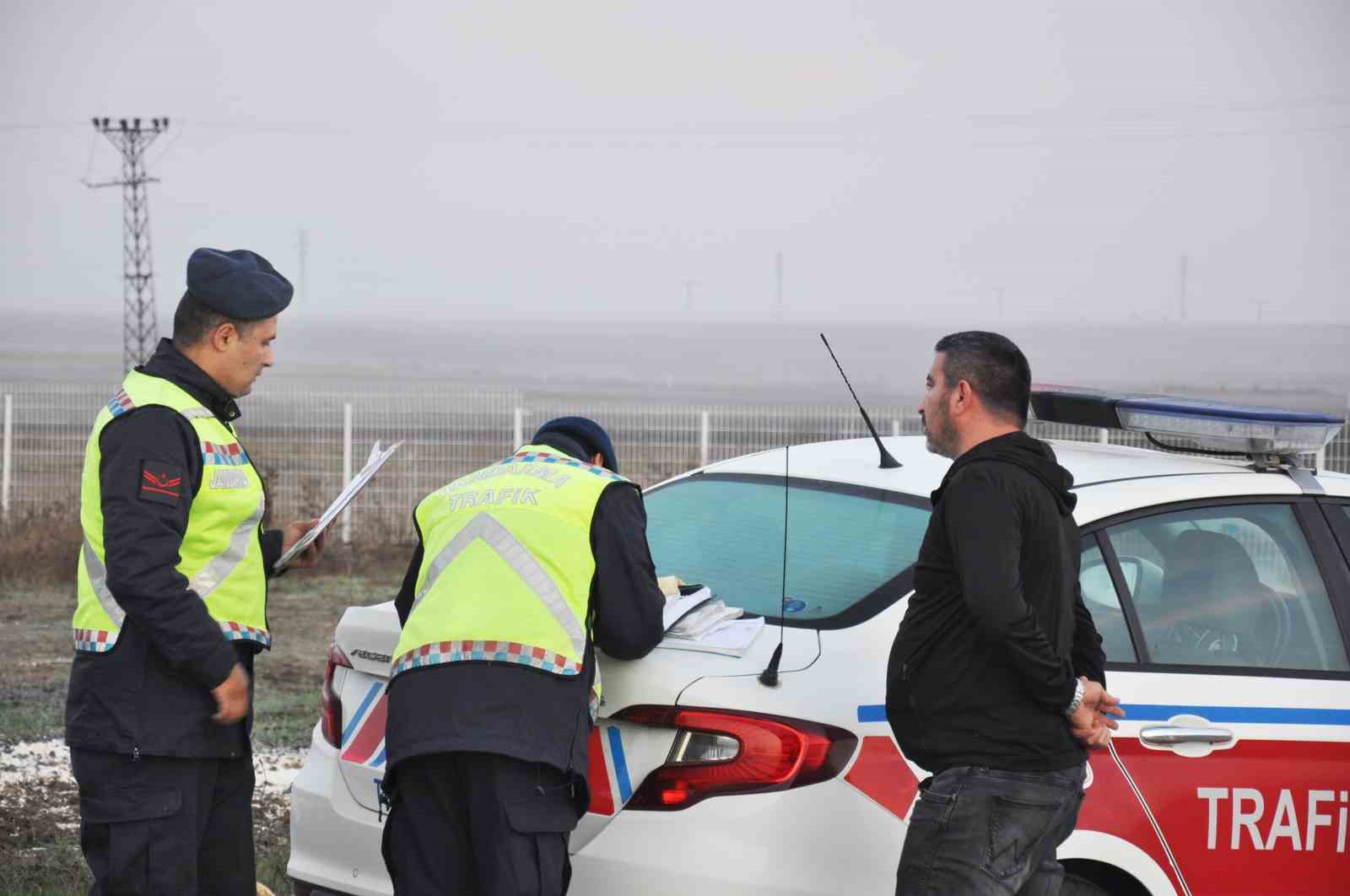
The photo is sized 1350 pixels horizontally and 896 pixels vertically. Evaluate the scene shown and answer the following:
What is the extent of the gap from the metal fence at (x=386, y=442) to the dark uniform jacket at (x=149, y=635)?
10313mm

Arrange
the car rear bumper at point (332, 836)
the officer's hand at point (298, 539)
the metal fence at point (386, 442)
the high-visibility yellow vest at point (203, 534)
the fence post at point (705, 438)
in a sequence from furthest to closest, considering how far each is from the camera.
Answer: the fence post at point (705, 438), the metal fence at point (386, 442), the officer's hand at point (298, 539), the car rear bumper at point (332, 836), the high-visibility yellow vest at point (203, 534)

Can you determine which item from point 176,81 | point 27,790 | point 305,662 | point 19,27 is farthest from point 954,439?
point 19,27

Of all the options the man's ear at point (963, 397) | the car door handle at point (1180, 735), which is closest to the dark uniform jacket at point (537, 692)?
the man's ear at point (963, 397)

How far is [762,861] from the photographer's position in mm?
3201

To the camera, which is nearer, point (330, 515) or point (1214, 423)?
point (330, 515)

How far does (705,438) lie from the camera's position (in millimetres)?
18547

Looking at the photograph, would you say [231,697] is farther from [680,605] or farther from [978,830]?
[978,830]

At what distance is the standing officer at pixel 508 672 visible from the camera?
314 cm

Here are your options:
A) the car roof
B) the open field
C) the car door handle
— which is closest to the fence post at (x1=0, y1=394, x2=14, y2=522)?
the open field

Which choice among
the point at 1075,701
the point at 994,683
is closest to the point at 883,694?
the point at 994,683

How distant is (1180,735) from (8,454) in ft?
54.0

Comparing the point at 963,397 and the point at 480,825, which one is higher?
the point at 963,397

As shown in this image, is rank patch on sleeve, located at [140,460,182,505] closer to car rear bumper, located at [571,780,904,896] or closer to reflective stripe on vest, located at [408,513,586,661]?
reflective stripe on vest, located at [408,513,586,661]

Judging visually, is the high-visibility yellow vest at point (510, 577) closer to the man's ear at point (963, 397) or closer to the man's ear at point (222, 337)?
the man's ear at point (222, 337)
